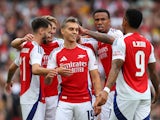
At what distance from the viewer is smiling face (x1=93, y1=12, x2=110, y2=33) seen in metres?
16.2

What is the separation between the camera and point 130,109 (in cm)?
1441

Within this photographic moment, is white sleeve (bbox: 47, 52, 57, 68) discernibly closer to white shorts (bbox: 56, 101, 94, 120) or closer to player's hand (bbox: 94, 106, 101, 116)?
white shorts (bbox: 56, 101, 94, 120)

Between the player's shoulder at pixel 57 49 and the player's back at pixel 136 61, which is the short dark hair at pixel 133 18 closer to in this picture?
the player's back at pixel 136 61

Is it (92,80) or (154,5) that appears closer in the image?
(92,80)

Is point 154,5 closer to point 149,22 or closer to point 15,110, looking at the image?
point 149,22

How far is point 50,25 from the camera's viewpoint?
1566 cm

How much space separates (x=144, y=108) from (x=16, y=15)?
12.6m

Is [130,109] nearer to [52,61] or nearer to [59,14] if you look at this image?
[52,61]

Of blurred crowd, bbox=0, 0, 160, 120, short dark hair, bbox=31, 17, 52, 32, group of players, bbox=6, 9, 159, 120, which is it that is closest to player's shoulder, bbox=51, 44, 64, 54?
group of players, bbox=6, 9, 159, 120

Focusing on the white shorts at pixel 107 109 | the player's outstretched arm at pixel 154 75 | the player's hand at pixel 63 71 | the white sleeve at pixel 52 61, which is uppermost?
the white sleeve at pixel 52 61

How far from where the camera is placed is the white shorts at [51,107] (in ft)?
52.3

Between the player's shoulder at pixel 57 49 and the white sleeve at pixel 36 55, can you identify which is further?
the player's shoulder at pixel 57 49

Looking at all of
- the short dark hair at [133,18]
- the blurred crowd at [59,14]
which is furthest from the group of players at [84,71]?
the blurred crowd at [59,14]

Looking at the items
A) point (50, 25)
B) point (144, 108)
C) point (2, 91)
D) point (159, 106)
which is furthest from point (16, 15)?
point (144, 108)
